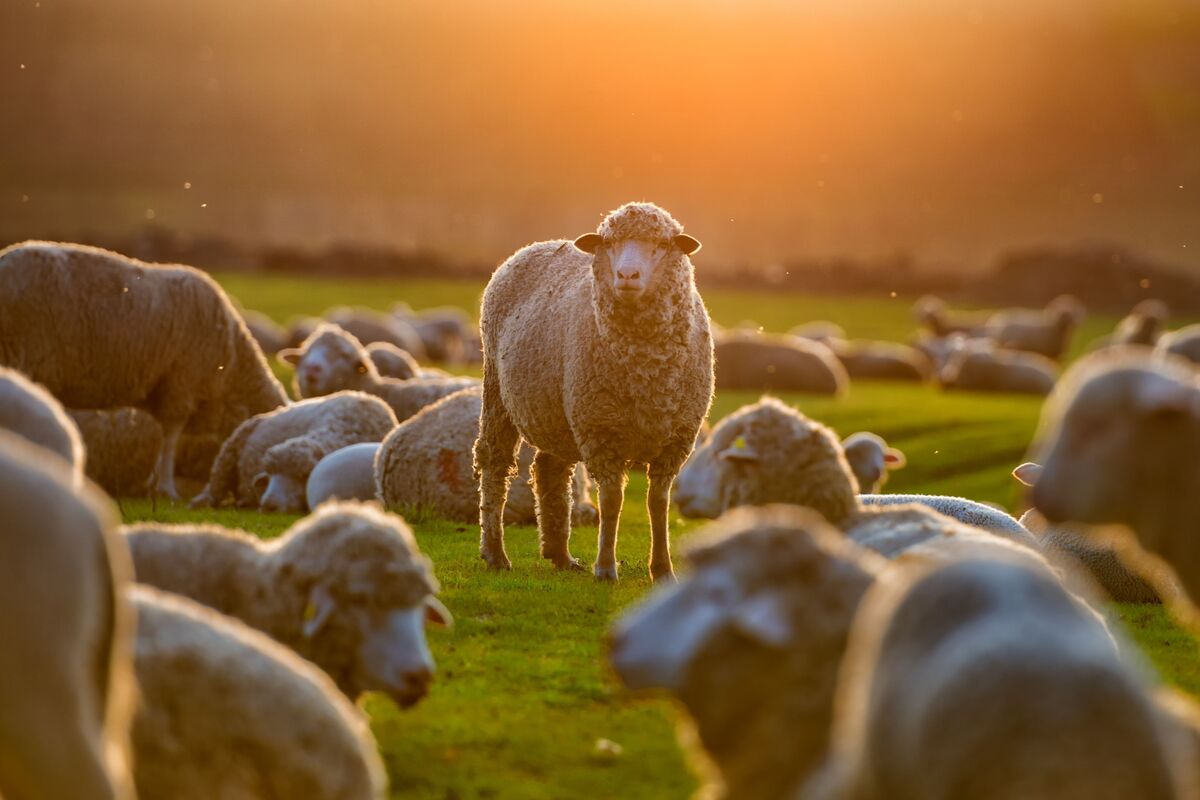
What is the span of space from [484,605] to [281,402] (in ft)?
25.8

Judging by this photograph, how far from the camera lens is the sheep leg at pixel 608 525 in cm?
982

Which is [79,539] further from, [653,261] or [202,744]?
[653,261]

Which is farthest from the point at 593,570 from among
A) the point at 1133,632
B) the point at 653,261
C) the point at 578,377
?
the point at 1133,632

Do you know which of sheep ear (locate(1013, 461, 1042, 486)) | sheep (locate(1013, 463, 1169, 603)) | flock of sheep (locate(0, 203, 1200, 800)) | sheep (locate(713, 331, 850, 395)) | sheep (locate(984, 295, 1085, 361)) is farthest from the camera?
sheep (locate(984, 295, 1085, 361))

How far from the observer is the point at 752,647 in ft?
13.9

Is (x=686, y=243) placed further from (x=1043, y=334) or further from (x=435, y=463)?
(x=1043, y=334)

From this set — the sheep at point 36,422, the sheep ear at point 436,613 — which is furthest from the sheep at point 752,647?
the sheep at point 36,422

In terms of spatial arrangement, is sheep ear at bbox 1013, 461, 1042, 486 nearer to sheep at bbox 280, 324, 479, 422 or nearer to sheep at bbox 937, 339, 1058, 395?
sheep at bbox 280, 324, 479, 422

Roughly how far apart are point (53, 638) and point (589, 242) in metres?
6.83

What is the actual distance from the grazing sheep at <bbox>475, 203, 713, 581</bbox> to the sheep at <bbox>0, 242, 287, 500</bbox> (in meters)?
5.46

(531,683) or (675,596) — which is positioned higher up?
(675,596)

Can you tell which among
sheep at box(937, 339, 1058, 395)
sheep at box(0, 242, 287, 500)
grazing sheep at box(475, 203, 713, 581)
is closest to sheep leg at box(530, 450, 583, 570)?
grazing sheep at box(475, 203, 713, 581)

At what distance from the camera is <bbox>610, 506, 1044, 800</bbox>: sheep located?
4125 millimetres

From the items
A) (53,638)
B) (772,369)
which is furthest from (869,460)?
(772,369)
